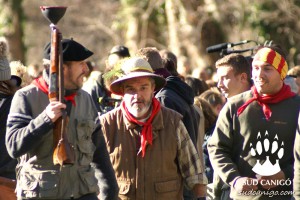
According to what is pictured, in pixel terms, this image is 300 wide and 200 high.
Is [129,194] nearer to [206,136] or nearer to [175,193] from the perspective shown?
[175,193]

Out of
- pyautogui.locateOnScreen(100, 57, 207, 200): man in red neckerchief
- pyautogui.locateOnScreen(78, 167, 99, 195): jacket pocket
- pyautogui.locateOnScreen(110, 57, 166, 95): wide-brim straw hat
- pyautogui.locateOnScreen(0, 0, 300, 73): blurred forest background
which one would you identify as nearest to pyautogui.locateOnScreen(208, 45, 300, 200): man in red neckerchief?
pyautogui.locateOnScreen(100, 57, 207, 200): man in red neckerchief

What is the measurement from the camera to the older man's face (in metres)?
8.48

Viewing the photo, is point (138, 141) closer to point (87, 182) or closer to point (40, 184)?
point (87, 182)

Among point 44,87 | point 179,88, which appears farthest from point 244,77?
point 44,87

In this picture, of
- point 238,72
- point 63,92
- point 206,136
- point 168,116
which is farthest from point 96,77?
point 63,92

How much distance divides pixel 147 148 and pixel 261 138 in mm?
1001

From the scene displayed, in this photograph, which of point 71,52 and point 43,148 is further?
point 71,52

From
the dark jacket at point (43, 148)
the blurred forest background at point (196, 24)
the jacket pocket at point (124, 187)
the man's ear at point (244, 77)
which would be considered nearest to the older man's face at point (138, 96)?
the jacket pocket at point (124, 187)

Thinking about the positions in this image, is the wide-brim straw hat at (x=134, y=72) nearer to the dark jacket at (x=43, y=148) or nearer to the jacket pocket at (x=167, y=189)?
the dark jacket at (x=43, y=148)

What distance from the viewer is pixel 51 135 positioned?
7.55 meters

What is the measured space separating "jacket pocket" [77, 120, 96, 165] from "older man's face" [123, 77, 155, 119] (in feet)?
2.33

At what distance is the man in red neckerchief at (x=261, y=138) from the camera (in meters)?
8.16

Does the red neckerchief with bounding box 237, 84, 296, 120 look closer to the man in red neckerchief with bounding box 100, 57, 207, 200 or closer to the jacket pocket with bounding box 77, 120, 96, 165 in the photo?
the man in red neckerchief with bounding box 100, 57, 207, 200

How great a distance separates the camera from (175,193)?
851 centimetres
